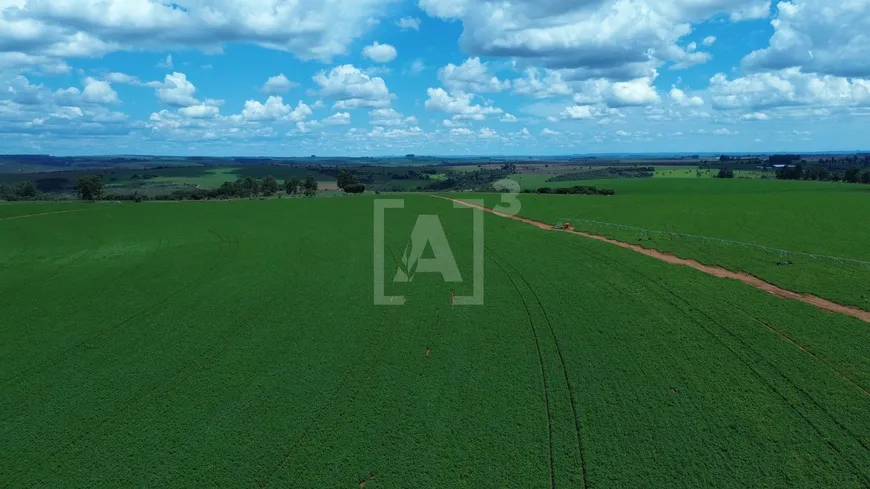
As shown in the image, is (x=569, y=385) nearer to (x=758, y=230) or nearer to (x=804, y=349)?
(x=804, y=349)

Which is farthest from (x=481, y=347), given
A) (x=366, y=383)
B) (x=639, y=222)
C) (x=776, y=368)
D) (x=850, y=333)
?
(x=639, y=222)

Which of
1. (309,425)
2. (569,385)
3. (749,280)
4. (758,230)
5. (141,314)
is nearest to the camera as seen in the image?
(309,425)

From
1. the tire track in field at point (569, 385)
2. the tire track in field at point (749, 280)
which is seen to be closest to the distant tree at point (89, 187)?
the tire track in field at point (749, 280)

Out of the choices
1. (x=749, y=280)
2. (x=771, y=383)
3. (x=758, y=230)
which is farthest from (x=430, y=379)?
(x=758, y=230)

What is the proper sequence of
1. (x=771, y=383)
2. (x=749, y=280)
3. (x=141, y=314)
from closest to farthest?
(x=771, y=383) < (x=141, y=314) < (x=749, y=280)

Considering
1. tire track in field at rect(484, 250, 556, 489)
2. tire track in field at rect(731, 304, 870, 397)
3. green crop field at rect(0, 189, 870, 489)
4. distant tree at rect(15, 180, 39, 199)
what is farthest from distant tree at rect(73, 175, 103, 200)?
tire track in field at rect(731, 304, 870, 397)

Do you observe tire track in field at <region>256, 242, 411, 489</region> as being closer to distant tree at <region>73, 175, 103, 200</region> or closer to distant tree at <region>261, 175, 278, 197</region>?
distant tree at <region>73, 175, 103, 200</region>

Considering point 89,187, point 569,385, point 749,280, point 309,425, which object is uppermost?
point 89,187

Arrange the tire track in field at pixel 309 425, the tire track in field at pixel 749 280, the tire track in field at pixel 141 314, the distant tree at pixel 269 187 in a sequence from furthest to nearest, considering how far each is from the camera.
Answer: the distant tree at pixel 269 187 → the tire track in field at pixel 749 280 → the tire track in field at pixel 141 314 → the tire track in field at pixel 309 425

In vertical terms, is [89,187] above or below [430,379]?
above

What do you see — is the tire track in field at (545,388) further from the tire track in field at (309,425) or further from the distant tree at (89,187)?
the distant tree at (89,187)
